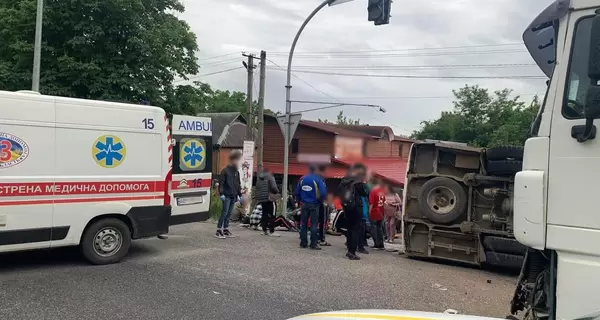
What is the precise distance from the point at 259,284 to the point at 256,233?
4511 millimetres

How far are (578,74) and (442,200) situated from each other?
17.2 feet

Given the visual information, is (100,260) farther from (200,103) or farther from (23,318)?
(200,103)

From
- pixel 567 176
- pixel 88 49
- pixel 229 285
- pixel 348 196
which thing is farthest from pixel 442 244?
pixel 88 49

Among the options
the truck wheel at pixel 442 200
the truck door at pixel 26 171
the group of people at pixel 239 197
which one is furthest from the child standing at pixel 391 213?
the truck door at pixel 26 171

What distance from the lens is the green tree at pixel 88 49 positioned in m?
16.6

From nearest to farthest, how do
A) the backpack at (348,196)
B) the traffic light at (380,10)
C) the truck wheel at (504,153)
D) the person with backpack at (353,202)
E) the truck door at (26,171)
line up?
the truck door at (26,171)
the truck wheel at (504,153)
the person with backpack at (353,202)
the backpack at (348,196)
the traffic light at (380,10)

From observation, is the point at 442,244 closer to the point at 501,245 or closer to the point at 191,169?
the point at 501,245

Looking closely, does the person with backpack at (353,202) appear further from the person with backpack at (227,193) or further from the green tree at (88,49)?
the green tree at (88,49)

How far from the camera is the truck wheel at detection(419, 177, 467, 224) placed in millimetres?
7855

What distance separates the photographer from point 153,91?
1805 cm

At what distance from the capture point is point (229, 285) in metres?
6.18

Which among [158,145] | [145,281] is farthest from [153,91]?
[145,281]

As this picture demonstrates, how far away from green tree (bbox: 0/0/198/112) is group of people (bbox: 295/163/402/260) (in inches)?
416

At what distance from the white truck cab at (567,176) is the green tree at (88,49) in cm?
1590
